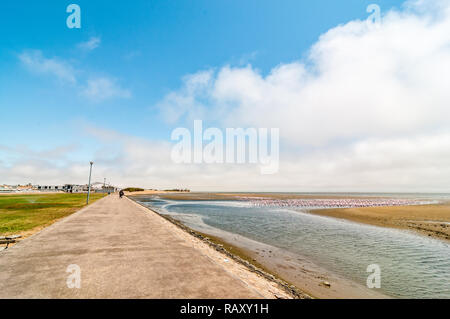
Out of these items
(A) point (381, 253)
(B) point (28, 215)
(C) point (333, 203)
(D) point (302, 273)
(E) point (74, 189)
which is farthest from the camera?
(E) point (74, 189)

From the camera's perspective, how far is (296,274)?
838cm

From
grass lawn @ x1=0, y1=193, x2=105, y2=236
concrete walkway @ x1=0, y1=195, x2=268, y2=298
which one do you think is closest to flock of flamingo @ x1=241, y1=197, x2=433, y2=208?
grass lawn @ x1=0, y1=193, x2=105, y2=236

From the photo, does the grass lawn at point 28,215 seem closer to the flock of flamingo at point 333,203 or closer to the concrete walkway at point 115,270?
the concrete walkway at point 115,270

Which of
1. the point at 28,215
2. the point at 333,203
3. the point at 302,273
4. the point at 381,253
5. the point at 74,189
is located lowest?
the point at 74,189

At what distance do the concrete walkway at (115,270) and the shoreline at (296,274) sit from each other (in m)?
2.37

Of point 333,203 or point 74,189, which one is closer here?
point 333,203

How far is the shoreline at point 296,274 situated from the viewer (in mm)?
6824

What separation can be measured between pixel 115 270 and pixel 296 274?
6.90 meters

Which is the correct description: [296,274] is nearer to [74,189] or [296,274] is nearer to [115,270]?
[115,270]

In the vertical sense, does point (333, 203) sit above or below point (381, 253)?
below

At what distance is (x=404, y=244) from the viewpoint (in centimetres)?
1333

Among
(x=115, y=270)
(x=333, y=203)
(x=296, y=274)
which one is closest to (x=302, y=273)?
(x=296, y=274)

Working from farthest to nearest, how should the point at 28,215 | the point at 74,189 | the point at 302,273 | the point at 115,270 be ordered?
the point at 74,189, the point at 28,215, the point at 302,273, the point at 115,270
